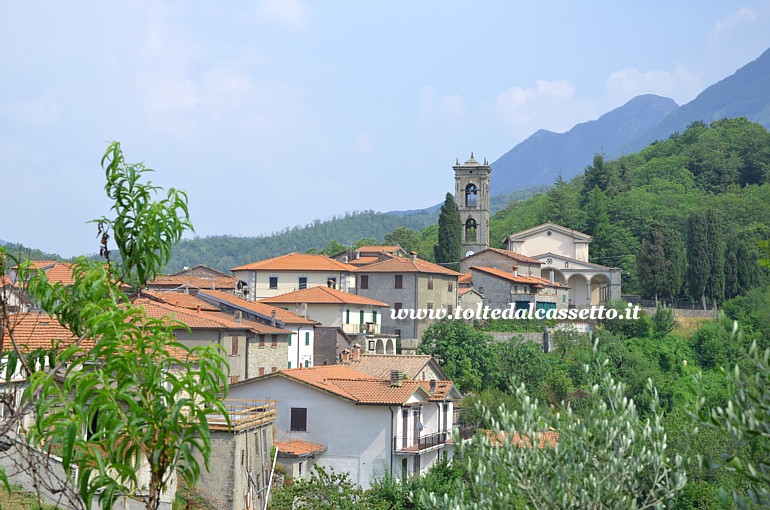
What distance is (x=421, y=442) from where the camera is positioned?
36875 millimetres

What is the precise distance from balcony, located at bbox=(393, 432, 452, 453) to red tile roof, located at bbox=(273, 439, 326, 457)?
2.60m

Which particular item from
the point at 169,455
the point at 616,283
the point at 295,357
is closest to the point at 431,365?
the point at 295,357

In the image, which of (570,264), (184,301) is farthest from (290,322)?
(570,264)

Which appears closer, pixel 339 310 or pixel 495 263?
pixel 339 310

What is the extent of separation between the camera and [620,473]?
36.5 feet

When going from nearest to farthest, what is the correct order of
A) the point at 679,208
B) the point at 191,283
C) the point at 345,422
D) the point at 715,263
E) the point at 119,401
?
the point at 119,401
the point at 345,422
the point at 191,283
the point at 715,263
the point at 679,208

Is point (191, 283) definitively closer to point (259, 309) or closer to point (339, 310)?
point (339, 310)

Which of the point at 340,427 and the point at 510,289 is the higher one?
the point at 510,289

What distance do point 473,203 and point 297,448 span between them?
53.4m

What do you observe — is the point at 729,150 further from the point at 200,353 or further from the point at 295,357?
the point at 200,353

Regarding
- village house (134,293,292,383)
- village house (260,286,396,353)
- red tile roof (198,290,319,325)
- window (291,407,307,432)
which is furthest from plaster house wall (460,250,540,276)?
window (291,407,307,432)

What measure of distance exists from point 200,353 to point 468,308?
201ft

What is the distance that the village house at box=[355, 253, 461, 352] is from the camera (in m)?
61.9

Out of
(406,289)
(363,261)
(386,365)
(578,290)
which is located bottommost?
(386,365)
